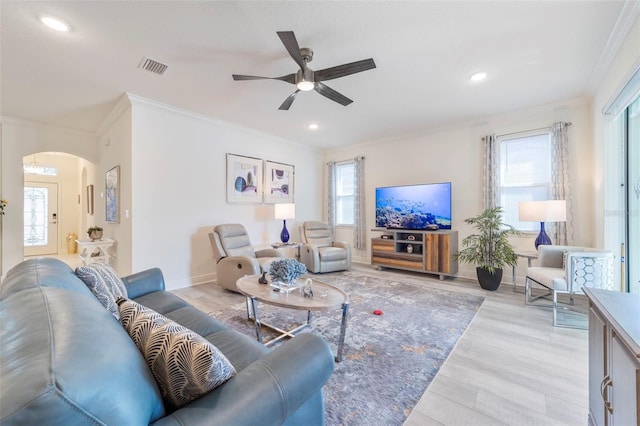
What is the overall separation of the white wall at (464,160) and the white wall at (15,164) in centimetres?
540

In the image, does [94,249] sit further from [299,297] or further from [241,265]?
[299,297]

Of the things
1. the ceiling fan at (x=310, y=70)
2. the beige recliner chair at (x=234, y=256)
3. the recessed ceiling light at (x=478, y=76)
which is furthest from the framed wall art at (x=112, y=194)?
the recessed ceiling light at (x=478, y=76)

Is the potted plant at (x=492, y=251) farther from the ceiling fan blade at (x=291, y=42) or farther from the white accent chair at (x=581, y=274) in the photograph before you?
the ceiling fan blade at (x=291, y=42)

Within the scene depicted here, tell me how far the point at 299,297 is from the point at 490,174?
12.2 feet

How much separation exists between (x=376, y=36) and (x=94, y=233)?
508 centimetres

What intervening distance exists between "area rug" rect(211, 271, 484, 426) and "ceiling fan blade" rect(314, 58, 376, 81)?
2345 mm

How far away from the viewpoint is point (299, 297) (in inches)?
80.2

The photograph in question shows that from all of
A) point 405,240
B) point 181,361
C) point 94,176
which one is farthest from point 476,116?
point 94,176

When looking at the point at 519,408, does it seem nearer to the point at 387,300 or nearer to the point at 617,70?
the point at 387,300

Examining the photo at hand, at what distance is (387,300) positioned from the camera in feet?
10.8

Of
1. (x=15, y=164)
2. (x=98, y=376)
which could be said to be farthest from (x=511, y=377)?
(x=15, y=164)

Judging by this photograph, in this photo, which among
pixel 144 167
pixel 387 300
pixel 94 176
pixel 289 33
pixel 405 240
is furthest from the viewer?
pixel 94 176

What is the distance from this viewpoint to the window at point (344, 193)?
605cm

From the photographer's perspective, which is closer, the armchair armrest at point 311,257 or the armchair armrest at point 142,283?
the armchair armrest at point 142,283
